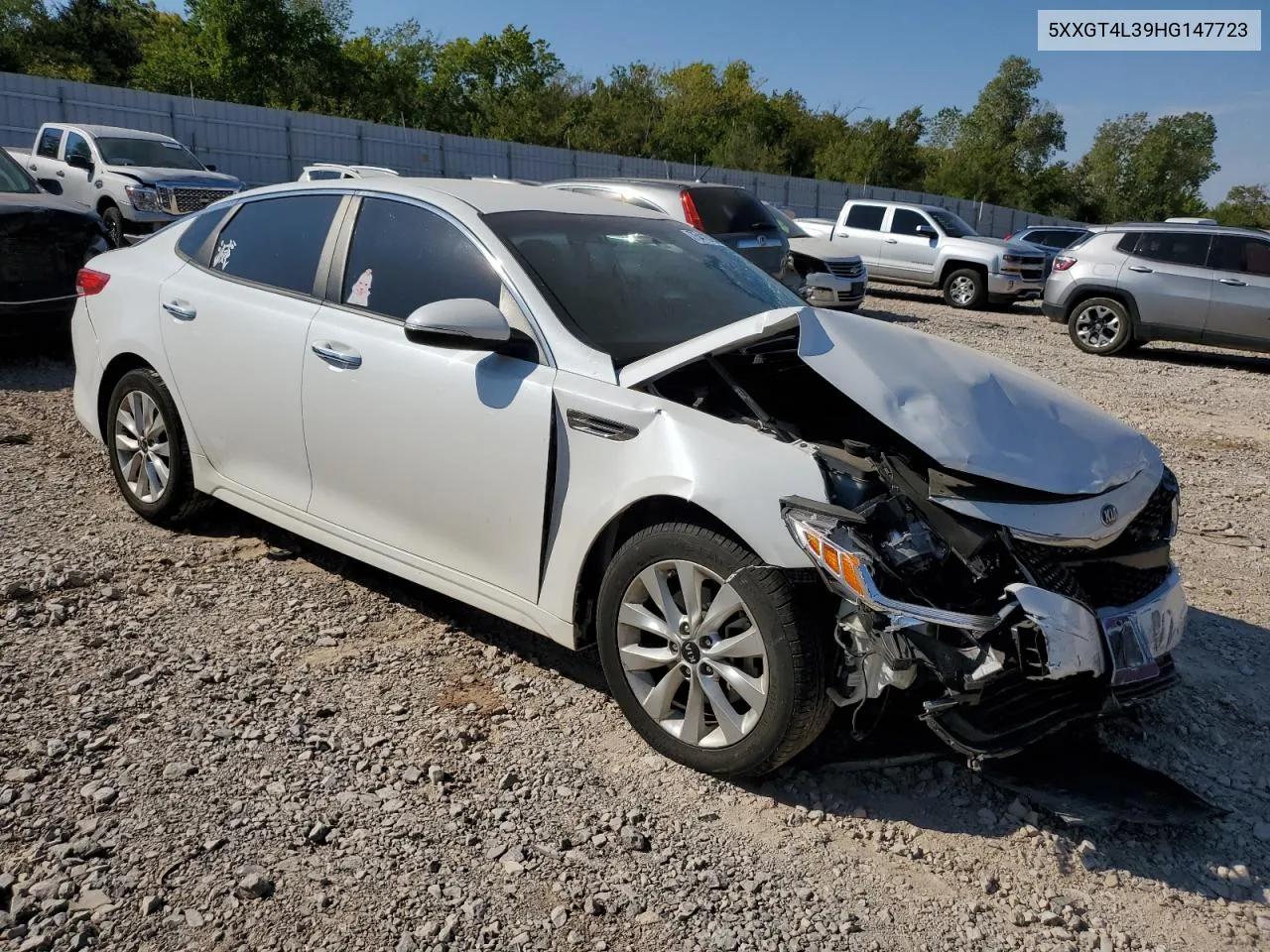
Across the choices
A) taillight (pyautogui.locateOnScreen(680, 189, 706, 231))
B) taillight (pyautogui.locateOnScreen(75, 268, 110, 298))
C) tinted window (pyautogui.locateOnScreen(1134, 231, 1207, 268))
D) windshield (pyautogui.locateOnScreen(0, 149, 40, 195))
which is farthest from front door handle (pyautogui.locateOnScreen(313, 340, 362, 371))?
tinted window (pyautogui.locateOnScreen(1134, 231, 1207, 268))

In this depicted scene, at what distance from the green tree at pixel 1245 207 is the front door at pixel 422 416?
300 feet

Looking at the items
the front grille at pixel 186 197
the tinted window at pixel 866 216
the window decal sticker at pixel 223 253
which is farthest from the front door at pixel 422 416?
the tinted window at pixel 866 216

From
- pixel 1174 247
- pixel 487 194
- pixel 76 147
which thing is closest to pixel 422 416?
pixel 487 194

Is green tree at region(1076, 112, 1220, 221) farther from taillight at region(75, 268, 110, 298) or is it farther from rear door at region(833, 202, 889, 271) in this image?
taillight at region(75, 268, 110, 298)

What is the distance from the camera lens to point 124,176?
48.5 feet

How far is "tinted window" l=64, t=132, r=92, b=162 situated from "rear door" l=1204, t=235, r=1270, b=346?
627 inches

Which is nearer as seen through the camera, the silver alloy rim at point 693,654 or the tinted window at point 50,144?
the silver alloy rim at point 693,654

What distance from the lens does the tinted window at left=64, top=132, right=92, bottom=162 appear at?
50.6 ft

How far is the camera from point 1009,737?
270 cm

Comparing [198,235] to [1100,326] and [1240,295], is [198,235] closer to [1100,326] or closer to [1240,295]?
[1100,326]

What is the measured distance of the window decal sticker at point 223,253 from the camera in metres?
4.48

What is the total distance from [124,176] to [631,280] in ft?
45.2

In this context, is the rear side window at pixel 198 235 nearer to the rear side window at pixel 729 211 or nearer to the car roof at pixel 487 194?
the car roof at pixel 487 194

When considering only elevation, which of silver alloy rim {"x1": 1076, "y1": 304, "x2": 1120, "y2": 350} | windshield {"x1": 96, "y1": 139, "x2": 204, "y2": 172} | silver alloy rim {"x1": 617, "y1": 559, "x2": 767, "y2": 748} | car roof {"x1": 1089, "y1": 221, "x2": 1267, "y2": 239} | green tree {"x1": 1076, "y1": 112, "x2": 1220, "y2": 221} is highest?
green tree {"x1": 1076, "y1": 112, "x2": 1220, "y2": 221}
